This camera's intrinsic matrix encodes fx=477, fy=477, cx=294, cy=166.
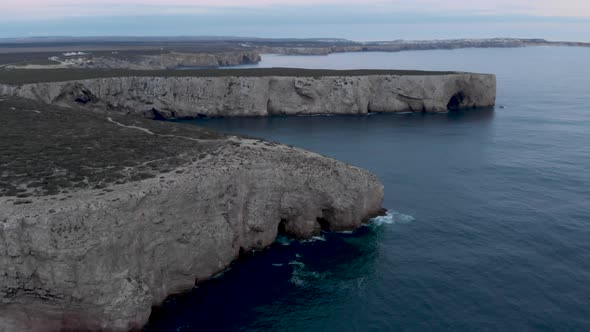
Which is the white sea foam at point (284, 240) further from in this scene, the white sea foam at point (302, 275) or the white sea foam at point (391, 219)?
the white sea foam at point (391, 219)

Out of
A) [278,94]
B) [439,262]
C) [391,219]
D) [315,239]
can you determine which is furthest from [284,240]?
[278,94]

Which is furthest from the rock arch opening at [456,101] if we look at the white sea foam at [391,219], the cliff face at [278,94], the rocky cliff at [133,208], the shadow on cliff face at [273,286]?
the shadow on cliff face at [273,286]

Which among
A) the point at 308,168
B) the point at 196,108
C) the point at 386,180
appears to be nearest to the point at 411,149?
the point at 386,180

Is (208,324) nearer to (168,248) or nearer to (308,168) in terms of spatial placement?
(168,248)

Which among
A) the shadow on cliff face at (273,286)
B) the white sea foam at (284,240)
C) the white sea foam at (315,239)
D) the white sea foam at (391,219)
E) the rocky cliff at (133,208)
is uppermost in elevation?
the rocky cliff at (133,208)

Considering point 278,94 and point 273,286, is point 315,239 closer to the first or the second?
point 273,286

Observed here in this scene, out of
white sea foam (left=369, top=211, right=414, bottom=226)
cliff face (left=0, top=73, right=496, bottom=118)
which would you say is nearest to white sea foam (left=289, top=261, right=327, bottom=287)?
white sea foam (left=369, top=211, right=414, bottom=226)
